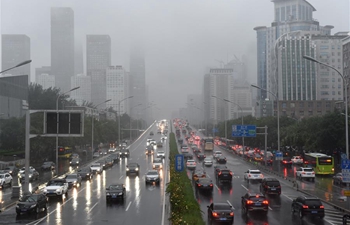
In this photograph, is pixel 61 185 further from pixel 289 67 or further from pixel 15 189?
pixel 289 67

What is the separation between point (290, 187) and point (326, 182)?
7.22 meters

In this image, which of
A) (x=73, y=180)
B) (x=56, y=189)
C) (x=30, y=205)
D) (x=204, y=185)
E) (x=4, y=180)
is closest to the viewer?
(x=30, y=205)

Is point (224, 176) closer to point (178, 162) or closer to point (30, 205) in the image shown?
point (178, 162)

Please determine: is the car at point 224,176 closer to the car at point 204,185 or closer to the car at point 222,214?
the car at point 204,185

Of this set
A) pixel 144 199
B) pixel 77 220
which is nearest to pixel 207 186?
pixel 144 199

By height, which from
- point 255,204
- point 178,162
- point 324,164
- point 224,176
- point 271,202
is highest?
point 178,162

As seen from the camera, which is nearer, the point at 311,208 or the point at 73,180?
the point at 311,208

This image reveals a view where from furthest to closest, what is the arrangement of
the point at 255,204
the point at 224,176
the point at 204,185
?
the point at 224,176 → the point at 204,185 → the point at 255,204

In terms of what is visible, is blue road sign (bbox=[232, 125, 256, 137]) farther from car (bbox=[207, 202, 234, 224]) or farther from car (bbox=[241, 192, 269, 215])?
car (bbox=[207, 202, 234, 224])

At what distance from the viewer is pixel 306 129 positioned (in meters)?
→ 71.4

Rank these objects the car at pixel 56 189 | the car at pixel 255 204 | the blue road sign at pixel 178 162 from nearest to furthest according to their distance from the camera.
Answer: the car at pixel 255 204 → the car at pixel 56 189 → the blue road sign at pixel 178 162

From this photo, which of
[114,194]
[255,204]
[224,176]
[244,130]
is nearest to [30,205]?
[114,194]

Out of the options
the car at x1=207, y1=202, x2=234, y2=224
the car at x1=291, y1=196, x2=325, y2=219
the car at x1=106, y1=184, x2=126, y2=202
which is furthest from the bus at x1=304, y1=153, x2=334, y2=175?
the car at x1=207, y1=202, x2=234, y2=224

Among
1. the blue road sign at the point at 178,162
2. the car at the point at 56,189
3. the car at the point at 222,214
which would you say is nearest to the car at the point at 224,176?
the blue road sign at the point at 178,162
